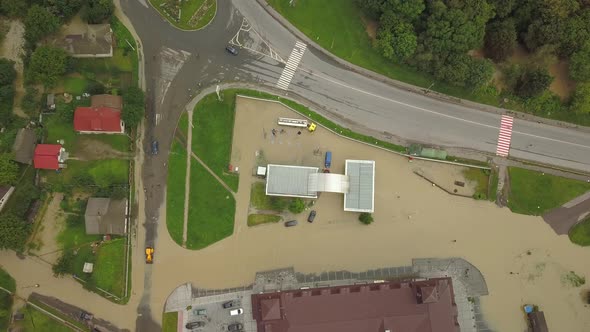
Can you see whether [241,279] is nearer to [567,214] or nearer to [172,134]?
[172,134]

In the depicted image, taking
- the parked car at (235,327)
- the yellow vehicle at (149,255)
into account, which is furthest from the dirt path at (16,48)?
the parked car at (235,327)

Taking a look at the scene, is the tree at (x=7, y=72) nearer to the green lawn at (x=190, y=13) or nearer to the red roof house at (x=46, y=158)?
the red roof house at (x=46, y=158)

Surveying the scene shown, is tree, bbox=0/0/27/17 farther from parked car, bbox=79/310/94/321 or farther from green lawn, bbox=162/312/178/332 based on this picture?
green lawn, bbox=162/312/178/332

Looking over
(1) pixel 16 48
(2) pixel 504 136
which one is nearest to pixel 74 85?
(1) pixel 16 48

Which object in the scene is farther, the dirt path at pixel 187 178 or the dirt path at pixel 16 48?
the dirt path at pixel 16 48

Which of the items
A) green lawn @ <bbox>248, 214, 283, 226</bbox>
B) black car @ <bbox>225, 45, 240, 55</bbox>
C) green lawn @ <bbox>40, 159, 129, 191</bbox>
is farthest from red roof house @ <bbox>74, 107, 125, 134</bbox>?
green lawn @ <bbox>248, 214, 283, 226</bbox>

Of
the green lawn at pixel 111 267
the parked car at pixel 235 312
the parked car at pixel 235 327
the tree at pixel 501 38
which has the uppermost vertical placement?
the tree at pixel 501 38
